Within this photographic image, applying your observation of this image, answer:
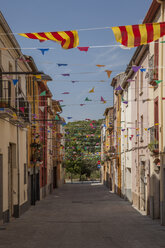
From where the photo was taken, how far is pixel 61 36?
924 centimetres

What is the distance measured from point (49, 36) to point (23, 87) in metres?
15.2

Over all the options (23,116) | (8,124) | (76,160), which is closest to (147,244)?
(8,124)

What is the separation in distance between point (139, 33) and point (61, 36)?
5.79ft

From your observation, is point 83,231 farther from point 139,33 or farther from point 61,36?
point 139,33

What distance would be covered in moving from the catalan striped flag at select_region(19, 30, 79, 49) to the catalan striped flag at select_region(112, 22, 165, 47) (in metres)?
1.00

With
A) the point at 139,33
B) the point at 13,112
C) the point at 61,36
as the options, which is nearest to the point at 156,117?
the point at 13,112

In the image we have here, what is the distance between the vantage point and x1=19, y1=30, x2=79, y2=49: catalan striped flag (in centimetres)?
921

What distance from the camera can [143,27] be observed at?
29.9 feet

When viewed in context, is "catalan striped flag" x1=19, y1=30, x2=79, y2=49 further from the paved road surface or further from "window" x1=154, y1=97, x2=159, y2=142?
"window" x1=154, y1=97, x2=159, y2=142

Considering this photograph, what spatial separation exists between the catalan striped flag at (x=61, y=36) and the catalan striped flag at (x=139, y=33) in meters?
1.00

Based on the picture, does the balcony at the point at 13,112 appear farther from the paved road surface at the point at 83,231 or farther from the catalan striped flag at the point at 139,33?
the catalan striped flag at the point at 139,33

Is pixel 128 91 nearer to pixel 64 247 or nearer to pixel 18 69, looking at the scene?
pixel 18 69

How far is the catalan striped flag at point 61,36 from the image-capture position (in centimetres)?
921

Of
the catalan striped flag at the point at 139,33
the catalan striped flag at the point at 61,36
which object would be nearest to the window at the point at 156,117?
the catalan striped flag at the point at 139,33
